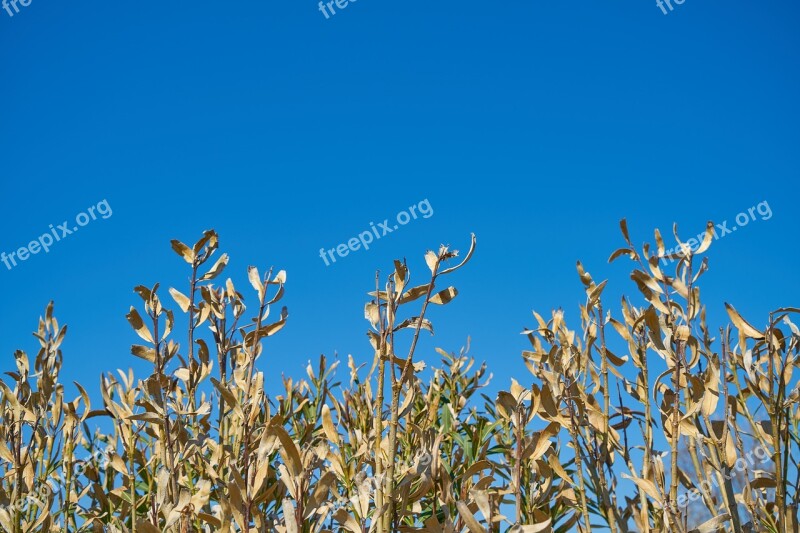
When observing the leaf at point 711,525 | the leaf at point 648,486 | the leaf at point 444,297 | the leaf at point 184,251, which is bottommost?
the leaf at point 711,525

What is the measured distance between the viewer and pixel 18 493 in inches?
69.9

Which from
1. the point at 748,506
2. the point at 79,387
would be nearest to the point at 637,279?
the point at 748,506

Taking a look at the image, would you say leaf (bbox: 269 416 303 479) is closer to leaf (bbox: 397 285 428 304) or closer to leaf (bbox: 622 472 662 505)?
leaf (bbox: 397 285 428 304)

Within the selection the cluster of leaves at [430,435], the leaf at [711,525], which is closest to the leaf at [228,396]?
the cluster of leaves at [430,435]

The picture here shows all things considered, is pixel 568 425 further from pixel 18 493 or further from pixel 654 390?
pixel 18 493

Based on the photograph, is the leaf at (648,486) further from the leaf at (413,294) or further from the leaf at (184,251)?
the leaf at (184,251)

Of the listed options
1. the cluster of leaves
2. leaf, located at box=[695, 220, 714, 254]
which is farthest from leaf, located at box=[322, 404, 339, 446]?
leaf, located at box=[695, 220, 714, 254]

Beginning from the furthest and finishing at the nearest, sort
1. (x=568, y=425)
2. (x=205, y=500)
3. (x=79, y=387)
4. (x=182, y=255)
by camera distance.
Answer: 1. (x=79, y=387)
2. (x=182, y=255)
3. (x=568, y=425)
4. (x=205, y=500)

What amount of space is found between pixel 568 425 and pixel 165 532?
79 centimetres

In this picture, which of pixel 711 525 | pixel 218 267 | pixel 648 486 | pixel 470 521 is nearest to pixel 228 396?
pixel 218 267

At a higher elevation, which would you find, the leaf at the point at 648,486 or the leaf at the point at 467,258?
the leaf at the point at 467,258

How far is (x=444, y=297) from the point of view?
132cm

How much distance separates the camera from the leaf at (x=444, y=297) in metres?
1.31

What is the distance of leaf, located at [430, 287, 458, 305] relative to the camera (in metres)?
1.31
